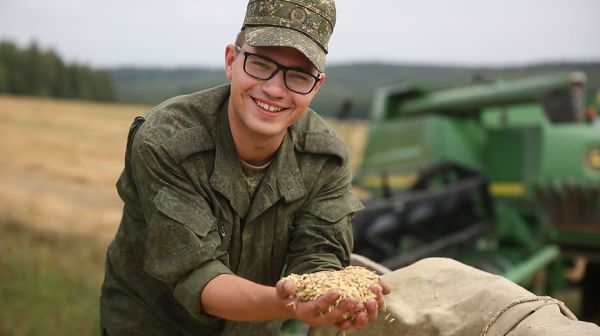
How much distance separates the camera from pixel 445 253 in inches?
290

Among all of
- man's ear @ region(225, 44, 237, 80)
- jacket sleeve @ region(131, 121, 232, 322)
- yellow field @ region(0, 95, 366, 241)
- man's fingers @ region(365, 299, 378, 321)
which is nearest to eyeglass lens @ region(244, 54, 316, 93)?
man's ear @ region(225, 44, 237, 80)

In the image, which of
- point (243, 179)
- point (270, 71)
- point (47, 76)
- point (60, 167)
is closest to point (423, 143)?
point (243, 179)

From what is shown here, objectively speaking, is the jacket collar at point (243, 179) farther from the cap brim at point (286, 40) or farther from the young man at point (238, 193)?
the cap brim at point (286, 40)

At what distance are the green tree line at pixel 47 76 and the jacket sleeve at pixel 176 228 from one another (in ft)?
95.1

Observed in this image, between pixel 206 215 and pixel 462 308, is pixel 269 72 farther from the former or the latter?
pixel 462 308

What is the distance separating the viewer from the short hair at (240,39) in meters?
2.50

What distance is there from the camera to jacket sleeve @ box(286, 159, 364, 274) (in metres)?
2.59

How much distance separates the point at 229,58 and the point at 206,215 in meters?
0.48

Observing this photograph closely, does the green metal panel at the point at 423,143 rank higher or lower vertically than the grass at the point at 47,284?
higher

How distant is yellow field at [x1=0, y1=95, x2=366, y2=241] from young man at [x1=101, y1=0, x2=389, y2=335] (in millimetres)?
5201

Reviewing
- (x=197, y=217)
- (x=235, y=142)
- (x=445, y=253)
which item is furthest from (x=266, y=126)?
(x=445, y=253)

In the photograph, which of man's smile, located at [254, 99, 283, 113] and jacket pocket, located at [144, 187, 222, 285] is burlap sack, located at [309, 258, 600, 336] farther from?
man's smile, located at [254, 99, 283, 113]

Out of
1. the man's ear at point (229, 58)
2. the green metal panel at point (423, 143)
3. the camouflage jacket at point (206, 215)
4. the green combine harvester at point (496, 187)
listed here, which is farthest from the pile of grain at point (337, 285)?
the green metal panel at point (423, 143)

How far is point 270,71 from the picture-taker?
243 centimetres
